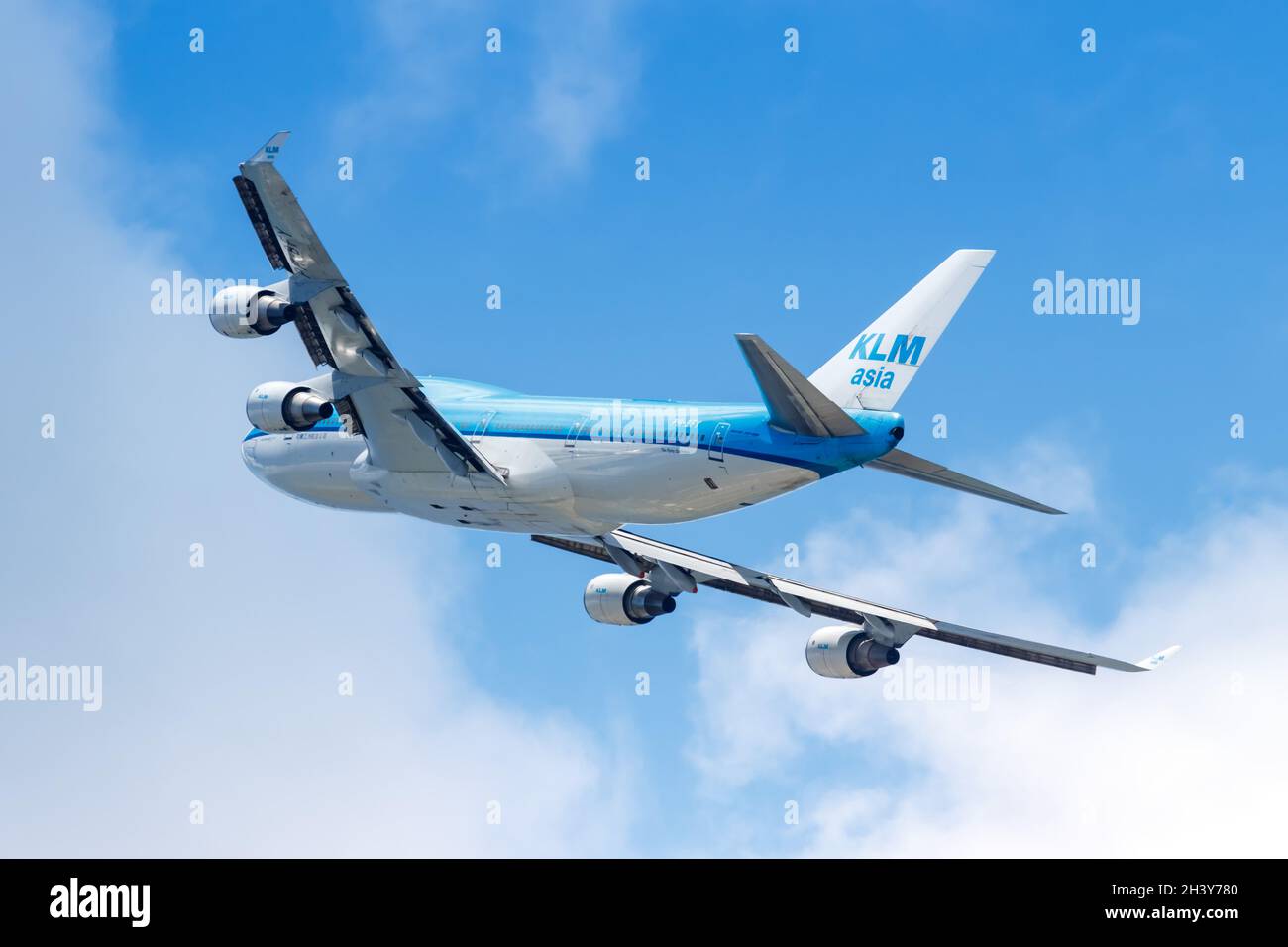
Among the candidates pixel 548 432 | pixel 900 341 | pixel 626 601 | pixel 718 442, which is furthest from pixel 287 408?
pixel 900 341

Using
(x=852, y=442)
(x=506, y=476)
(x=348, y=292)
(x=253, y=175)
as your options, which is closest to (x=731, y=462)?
(x=852, y=442)

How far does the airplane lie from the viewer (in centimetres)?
4494

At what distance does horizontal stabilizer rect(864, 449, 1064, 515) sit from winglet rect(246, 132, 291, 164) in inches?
565

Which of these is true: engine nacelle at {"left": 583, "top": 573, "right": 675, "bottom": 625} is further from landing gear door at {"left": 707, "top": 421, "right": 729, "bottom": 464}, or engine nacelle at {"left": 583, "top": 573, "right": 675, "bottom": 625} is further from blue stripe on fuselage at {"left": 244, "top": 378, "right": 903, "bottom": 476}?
landing gear door at {"left": 707, "top": 421, "right": 729, "bottom": 464}

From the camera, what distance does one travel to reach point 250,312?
150 feet

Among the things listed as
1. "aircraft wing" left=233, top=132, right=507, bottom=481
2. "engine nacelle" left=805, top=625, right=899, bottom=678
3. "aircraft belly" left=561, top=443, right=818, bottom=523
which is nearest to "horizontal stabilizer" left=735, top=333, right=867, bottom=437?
"aircraft belly" left=561, top=443, right=818, bottom=523

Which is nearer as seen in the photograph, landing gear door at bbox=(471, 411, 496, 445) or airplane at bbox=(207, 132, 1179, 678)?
airplane at bbox=(207, 132, 1179, 678)

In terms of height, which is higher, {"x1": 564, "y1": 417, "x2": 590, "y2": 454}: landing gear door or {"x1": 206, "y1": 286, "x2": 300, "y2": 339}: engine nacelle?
{"x1": 206, "y1": 286, "x2": 300, "y2": 339}: engine nacelle

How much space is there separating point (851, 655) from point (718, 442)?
39.1ft

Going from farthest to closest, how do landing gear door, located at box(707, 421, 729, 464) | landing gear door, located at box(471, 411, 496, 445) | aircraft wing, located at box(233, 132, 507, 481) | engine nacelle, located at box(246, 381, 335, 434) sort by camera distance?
landing gear door, located at box(471, 411, 496, 445) < engine nacelle, located at box(246, 381, 335, 434) < landing gear door, located at box(707, 421, 729, 464) < aircraft wing, located at box(233, 132, 507, 481)

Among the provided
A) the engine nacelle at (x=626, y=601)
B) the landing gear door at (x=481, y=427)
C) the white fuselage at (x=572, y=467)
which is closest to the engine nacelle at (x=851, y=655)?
the engine nacelle at (x=626, y=601)

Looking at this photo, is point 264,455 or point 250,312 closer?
point 250,312

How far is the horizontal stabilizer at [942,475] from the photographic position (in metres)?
46.5

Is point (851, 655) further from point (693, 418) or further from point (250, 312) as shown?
Result: point (250, 312)
